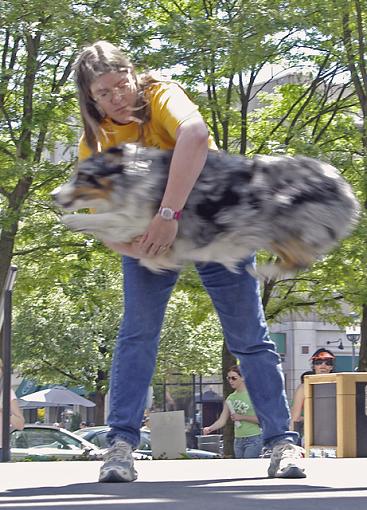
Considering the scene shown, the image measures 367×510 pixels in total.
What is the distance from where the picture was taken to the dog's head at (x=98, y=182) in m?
4.35

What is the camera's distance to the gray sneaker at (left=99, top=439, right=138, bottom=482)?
454 cm

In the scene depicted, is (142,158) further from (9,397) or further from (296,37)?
(296,37)

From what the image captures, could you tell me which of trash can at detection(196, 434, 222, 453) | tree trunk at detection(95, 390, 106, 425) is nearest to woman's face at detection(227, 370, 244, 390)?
trash can at detection(196, 434, 222, 453)

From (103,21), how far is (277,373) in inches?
492

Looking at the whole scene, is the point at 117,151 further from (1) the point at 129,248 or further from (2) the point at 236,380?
(2) the point at 236,380

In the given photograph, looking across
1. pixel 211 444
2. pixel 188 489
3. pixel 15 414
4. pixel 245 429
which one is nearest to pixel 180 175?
pixel 188 489

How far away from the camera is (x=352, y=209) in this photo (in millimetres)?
4543

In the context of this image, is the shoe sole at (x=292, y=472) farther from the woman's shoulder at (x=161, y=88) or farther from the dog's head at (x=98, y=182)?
the woman's shoulder at (x=161, y=88)

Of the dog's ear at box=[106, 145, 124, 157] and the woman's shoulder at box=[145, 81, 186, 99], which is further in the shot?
the woman's shoulder at box=[145, 81, 186, 99]

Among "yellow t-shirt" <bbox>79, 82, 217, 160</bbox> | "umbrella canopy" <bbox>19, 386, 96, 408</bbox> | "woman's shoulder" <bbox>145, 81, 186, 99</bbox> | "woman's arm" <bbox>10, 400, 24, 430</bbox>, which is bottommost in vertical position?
"umbrella canopy" <bbox>19, 386, 96, 408</bbox>

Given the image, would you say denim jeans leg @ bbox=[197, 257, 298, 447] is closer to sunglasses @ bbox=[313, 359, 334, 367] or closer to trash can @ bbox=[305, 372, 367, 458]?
trash can @ bbox=[305, 372, 367, 458]

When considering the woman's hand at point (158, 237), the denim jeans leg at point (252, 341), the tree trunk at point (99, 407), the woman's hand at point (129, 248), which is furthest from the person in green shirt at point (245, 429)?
the tree trunk at point (99, 407)

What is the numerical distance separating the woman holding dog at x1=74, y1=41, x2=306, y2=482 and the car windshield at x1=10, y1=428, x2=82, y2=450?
14.9 m

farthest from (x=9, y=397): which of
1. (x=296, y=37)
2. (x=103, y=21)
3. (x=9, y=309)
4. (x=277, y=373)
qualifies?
(x=277, y=373)
